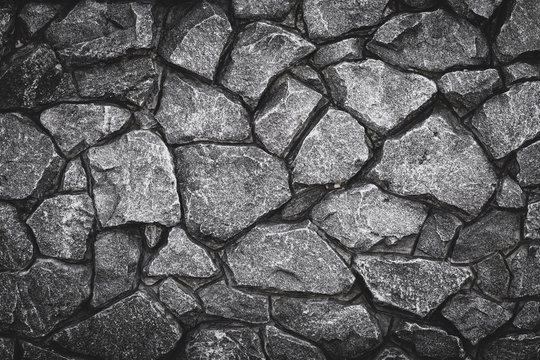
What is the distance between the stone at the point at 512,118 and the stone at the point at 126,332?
4.59 ft

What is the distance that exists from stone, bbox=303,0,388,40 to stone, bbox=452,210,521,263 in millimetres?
851

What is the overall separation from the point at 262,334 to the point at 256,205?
19.6 inches

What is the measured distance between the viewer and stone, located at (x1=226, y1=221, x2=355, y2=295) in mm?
1976

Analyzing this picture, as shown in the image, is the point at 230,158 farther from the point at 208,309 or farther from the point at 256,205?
the point at 208,309

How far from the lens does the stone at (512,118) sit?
6.33 ft

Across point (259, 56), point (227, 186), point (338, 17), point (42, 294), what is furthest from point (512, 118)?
point (42, 294)

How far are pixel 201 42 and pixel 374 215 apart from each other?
922 millimetres

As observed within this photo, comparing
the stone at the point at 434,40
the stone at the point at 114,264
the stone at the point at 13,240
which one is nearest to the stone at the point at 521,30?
the stone at the point at 434,40

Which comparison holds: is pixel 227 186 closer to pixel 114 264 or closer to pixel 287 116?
pixel 287 116

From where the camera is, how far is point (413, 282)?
6.44ft

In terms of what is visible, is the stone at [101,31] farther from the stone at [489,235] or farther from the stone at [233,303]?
the stone at [489,235]

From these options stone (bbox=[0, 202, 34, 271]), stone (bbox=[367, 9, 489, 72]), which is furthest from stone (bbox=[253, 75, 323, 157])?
stone (bbox=[0, 202, 34, 271])

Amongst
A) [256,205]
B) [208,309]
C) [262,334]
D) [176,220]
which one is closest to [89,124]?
[176,220]

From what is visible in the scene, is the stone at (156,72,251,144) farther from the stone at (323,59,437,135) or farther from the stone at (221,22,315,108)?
the stone at (323,59,437,135)
